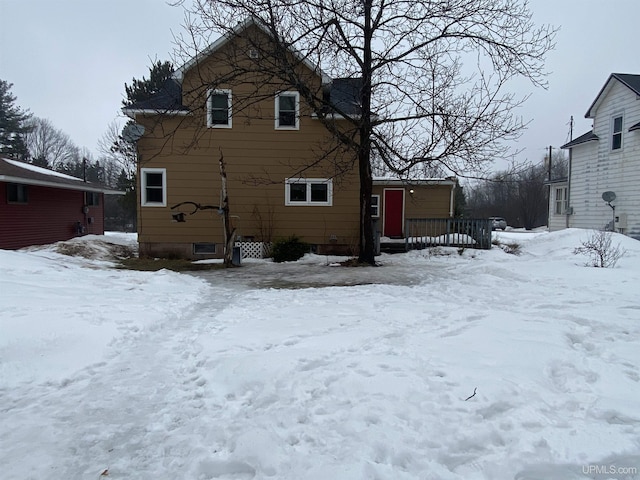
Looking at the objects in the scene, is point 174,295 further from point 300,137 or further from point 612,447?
point 300,137

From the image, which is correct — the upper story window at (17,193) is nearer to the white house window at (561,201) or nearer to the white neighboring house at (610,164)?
the white neighboring house at (610,164)

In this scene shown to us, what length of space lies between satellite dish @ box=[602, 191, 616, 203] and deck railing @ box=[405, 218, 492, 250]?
6.48 meters

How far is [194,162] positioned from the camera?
13.4 meters

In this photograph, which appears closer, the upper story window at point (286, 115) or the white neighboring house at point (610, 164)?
the upper story window at point (286, 115)

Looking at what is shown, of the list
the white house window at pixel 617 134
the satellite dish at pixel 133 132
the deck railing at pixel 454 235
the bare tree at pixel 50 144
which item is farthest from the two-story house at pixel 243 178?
the bare tree at pixel 50 144

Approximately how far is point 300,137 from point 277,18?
16.0 ft

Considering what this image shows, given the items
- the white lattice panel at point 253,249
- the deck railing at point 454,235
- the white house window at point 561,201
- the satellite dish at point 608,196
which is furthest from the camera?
the white house window at point 561,201

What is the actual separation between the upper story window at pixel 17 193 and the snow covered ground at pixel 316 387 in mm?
11566

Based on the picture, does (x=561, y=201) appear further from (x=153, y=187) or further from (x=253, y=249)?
(x=153, y=187)

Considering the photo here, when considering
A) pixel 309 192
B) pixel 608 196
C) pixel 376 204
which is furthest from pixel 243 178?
pixel 608 196

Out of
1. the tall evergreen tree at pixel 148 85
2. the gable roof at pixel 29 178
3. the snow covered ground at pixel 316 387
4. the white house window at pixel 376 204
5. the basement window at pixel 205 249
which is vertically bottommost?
the snow covered ground at pixel 316 387

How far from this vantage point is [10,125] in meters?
38.2

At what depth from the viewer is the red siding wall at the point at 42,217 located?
1488 centimetres

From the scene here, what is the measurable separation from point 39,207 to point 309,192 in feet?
40.0
